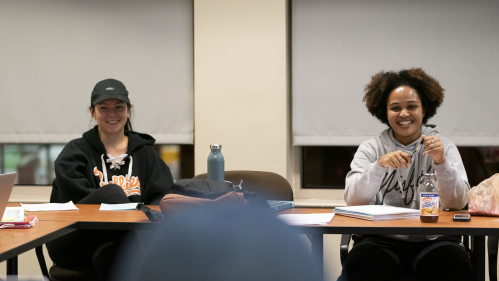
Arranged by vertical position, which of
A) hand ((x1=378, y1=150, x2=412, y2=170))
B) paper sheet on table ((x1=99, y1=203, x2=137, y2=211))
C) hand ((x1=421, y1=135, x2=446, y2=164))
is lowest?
paper sheet on table ((x1=99, y1=203, x2=137, y2=211))

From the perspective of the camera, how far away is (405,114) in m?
2.14

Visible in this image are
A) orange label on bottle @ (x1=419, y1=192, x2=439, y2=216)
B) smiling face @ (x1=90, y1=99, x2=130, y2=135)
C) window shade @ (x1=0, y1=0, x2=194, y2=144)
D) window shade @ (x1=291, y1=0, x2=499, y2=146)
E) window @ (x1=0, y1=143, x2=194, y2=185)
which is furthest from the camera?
window @ (x1=0, y1=143, x2=194, y2=185)

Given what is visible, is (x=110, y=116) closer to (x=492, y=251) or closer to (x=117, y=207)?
(x=117, y=207)

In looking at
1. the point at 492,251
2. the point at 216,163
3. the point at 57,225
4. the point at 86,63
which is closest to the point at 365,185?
the point at 492,251

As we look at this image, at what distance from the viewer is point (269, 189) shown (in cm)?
236

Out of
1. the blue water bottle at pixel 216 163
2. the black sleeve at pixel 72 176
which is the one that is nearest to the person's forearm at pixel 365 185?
the blue water bottle at pixel 216 163

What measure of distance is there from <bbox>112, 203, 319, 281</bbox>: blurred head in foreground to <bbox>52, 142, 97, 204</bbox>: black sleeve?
1895mm

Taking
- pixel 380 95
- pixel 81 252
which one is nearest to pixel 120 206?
pixel 81 252

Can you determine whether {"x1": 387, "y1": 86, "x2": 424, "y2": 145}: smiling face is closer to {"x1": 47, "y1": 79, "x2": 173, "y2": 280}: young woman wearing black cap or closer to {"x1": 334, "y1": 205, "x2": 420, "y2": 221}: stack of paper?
{"x1": 334, "y1": 205, "x2": 420, "y2": 221}: stack of paper

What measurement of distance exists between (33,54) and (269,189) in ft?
7.29

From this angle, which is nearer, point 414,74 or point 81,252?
point 81,252

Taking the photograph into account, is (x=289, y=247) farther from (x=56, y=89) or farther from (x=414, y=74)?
(x=56, y=89)

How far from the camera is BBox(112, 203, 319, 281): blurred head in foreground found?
0.42m

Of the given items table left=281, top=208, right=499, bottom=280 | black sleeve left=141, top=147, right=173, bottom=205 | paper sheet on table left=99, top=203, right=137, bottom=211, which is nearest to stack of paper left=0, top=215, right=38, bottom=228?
paper sheet on table left=99, top=203, right=137, bottom=211
